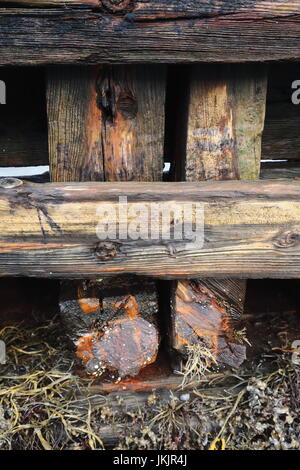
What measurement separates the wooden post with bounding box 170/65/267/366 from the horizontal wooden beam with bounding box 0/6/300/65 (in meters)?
0.14

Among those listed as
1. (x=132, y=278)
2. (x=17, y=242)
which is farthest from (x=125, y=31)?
(x=132, y=278)

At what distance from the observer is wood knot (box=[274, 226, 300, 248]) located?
2025mm

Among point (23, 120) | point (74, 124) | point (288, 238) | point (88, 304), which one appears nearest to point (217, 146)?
point (288, 238)

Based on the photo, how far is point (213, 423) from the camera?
222 centimetres

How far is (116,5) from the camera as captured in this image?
1.69m

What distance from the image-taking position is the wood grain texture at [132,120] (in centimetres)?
193

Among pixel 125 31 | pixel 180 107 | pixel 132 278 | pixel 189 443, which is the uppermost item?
pixel 125 31

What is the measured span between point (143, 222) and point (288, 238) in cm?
60

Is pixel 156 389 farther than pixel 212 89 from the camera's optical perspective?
Yes

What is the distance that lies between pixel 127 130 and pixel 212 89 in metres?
0.37

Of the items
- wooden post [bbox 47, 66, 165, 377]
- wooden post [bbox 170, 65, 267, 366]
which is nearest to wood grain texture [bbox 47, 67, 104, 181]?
wooden post [bbox 47, 66, 165, 377]

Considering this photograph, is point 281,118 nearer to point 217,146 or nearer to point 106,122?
point 217,146

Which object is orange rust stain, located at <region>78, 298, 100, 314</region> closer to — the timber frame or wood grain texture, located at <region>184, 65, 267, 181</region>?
wood grain texture, located at <region>184, 65, 267, 181</region>

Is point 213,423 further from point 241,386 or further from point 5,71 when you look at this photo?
point 5,71
